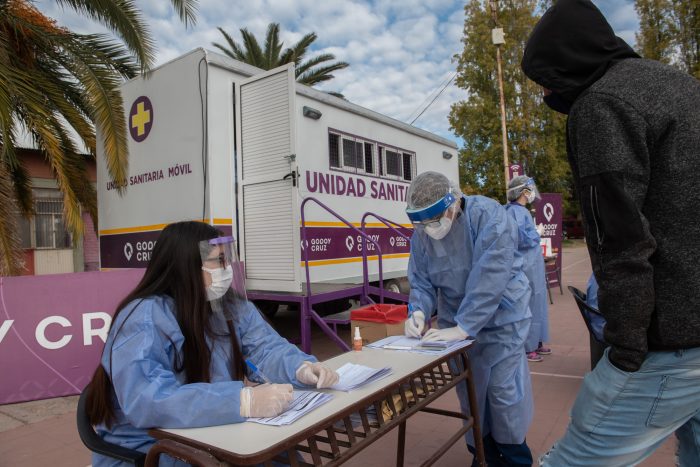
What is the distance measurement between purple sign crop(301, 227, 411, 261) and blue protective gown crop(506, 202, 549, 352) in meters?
1.59

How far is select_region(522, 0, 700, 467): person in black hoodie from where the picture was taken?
4.37 ft

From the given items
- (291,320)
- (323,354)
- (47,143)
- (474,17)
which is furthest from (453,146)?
(474,17)

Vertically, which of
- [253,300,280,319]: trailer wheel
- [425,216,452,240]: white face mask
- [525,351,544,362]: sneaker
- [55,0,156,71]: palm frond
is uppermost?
[55,0,156,71]: palm frond

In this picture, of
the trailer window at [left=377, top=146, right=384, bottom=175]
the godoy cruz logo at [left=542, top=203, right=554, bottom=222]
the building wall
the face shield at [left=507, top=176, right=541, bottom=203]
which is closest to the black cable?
the trailer window at [left=377, top=146, right=384, bottom=175]

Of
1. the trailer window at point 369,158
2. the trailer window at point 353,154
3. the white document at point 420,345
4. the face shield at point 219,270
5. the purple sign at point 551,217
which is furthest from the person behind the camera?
the purple sign at point 551,217

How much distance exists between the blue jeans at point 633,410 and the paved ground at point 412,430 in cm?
178

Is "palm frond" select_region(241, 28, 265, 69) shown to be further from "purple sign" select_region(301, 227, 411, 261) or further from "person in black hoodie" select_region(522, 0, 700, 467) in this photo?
"person in black hoodie" select_region(522, 0, 700, 467)

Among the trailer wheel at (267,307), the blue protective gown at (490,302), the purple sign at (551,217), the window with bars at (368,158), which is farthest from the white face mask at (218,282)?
the purple sign at (551,217)

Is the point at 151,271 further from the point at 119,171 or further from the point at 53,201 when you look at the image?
the point at 53,201

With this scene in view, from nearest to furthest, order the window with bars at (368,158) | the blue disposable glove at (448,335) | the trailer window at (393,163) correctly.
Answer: the blue disposable glove at (448,335) < the window with bars at (368,158) < the trailer window at (393,163)

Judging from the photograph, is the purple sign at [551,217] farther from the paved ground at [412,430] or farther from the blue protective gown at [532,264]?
the blue protective gown at [532,264]

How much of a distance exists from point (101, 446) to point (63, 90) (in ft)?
25.0

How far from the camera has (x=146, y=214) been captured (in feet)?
18.8

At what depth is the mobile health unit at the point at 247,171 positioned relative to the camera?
198 inches
